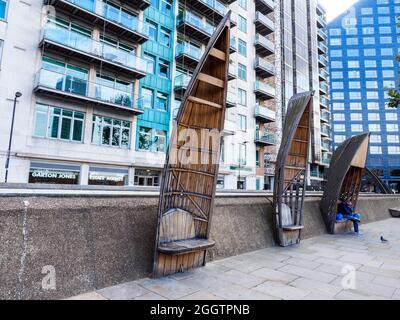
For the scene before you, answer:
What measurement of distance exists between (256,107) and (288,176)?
24650 millimetres

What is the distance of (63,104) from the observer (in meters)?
18.1

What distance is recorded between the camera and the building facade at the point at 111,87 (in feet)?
55.3

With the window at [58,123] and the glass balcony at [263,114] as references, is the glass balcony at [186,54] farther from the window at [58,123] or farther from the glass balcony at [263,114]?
the window at [58,123]

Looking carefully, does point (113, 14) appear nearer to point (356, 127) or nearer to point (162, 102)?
point (162, 102)

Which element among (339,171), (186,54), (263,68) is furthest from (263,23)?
(339,171)

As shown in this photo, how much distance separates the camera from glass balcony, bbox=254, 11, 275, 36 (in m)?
34.2

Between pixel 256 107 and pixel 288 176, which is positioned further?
pixel 256 107

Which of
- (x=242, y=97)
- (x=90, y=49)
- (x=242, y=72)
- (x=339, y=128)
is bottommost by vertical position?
(x=90, y=49)

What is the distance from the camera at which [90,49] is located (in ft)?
61.9

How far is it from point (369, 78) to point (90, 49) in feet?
309

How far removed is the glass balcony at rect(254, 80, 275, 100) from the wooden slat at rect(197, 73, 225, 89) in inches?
1097

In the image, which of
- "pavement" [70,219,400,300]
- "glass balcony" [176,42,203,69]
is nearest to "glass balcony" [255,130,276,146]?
"glass balcony" [176,42,203,69]

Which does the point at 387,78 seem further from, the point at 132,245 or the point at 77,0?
the point at 132,245

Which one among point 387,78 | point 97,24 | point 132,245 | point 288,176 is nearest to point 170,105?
point 97,24
